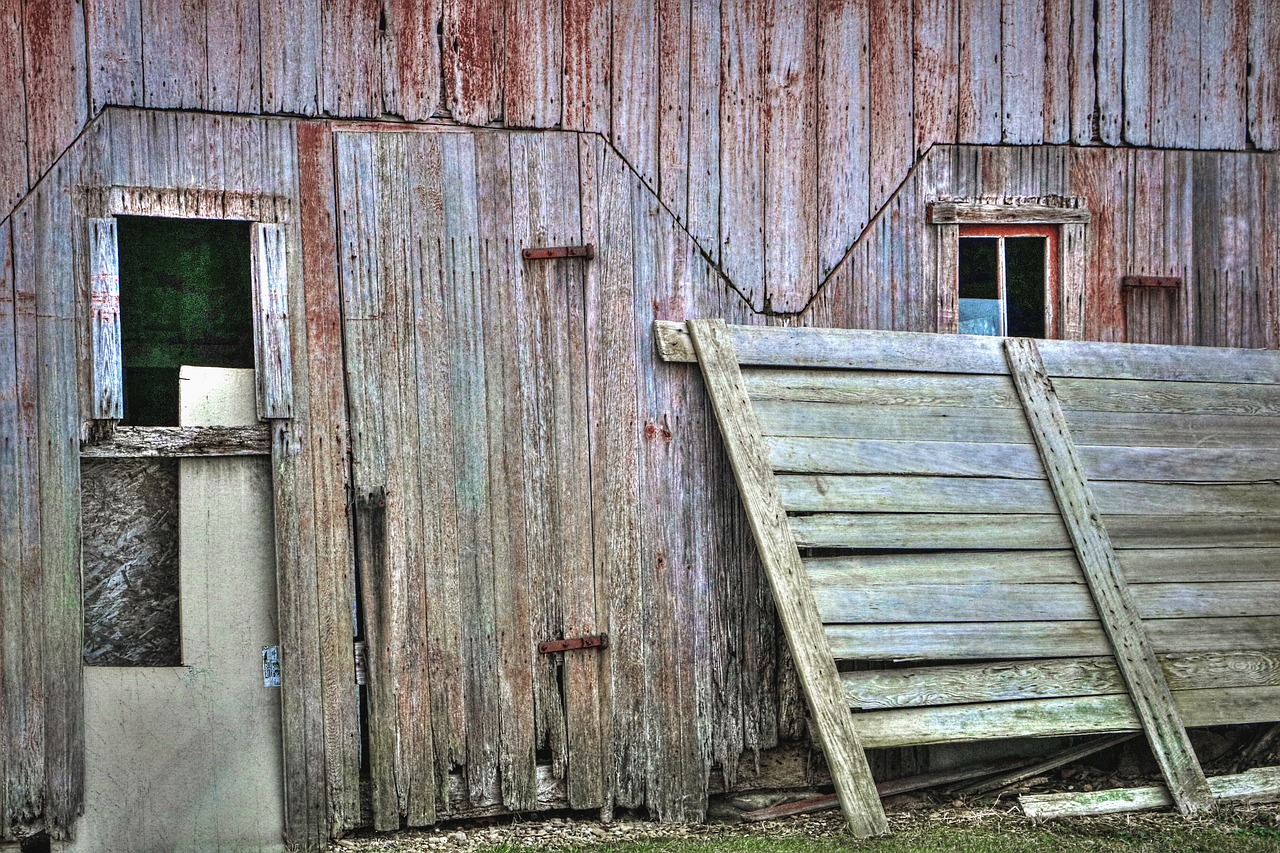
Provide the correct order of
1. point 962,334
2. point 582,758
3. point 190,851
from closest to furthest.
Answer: point 190,851
point 582,758
point 962,334

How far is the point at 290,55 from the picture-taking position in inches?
180

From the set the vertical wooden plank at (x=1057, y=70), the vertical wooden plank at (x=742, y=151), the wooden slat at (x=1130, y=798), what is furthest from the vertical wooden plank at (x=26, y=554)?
the vertical wooden plank at (x=1057, y=70)

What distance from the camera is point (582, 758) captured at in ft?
15.8

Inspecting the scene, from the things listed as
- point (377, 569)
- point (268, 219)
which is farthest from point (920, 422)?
point (268, 219)

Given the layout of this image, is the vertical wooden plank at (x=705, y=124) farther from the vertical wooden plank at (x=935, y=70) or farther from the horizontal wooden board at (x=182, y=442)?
the horizontal wooden board at (x=182, y=442)

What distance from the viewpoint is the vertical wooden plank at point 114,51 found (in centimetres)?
438

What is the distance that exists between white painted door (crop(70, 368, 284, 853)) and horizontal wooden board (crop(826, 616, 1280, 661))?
2378 millimetres

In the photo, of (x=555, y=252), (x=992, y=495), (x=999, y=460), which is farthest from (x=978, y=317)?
(x=555, y=252)

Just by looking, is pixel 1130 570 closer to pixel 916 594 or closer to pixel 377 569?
pixel 916 594

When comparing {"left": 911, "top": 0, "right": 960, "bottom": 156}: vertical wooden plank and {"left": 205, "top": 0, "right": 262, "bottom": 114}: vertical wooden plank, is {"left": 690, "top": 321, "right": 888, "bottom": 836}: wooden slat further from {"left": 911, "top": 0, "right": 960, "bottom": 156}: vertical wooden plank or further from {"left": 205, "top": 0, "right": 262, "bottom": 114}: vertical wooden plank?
{"left": 205, "top": 0, "right": 262, "bottom": 114}: vertical wooden plank

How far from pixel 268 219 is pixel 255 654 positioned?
1.78m

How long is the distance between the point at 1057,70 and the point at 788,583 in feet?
9.27

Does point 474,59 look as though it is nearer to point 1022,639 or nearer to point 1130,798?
point 1022,639

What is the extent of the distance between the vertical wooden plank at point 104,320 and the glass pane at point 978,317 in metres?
3.76
